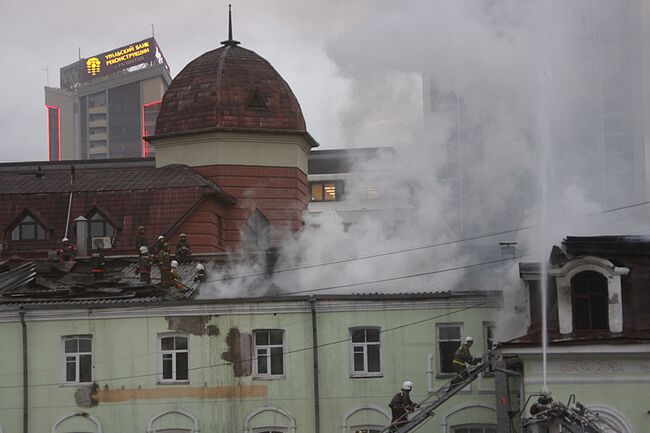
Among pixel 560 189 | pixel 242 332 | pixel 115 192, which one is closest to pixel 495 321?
pixel 242 332

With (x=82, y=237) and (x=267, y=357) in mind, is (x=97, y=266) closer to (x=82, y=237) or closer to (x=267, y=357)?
(x=82, y=237)

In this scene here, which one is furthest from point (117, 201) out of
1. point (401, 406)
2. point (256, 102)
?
point (401, 406)

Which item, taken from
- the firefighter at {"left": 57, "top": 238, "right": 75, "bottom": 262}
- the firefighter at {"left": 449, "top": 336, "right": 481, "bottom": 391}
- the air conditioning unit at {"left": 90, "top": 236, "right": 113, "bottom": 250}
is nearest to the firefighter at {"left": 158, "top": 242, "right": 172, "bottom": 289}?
the firefighter at {"left": 57, "top": 238, "right": 75, "bottom": 262}

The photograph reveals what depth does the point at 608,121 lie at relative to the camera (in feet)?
234

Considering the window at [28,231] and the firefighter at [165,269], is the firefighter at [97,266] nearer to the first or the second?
the firefighter at [165,269]

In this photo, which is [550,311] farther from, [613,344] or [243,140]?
[243,140]

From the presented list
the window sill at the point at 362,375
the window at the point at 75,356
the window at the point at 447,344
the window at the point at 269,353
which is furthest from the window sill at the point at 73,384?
the window at the point at 447,344

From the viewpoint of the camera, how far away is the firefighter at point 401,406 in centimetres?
3897

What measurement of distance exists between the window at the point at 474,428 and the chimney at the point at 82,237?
24346 mm

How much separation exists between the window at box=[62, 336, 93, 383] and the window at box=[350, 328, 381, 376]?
8.98 m

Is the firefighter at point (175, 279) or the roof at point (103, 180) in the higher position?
the roof at point (103, 180)

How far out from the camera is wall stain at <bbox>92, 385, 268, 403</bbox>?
43719 millimetres

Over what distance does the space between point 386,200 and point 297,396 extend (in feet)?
52.1

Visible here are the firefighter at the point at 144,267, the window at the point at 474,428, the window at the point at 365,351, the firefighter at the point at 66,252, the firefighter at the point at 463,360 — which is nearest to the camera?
the firefighter at the point at 463,360
